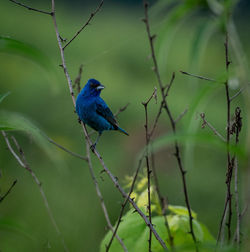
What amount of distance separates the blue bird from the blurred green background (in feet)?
1.72

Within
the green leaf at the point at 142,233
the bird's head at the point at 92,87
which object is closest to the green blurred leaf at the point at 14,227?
the green leaf at the point at 142,233

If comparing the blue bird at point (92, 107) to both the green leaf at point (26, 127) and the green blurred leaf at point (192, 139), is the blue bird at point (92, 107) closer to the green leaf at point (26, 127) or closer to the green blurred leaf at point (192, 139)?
the green leaf at point (26, 127)

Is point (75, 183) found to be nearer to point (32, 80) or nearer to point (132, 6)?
point (32, 80)

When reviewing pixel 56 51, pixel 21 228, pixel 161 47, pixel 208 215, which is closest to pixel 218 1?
pixel 161 47

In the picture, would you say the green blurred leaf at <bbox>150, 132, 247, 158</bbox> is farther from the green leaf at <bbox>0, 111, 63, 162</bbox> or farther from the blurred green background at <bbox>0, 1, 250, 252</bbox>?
the green leaf at <bbox>0, 111, 63, 162</bbox>

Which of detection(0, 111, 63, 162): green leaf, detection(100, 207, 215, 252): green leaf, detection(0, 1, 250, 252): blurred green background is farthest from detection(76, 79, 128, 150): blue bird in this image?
detection(0, 111, 63, 162): green leaf

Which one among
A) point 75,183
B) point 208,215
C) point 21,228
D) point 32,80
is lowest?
point 208,215

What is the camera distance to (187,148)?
0.99 m

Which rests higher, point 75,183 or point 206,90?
point 206,90

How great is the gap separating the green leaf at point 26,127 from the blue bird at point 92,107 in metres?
2.59

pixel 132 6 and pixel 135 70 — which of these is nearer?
pixel 135 70

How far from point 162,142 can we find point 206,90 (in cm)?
18

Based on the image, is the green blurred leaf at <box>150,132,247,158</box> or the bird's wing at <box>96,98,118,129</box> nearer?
the green blurred leaf at <box>150,132,247,158</box>

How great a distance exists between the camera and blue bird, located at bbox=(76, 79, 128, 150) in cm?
374
